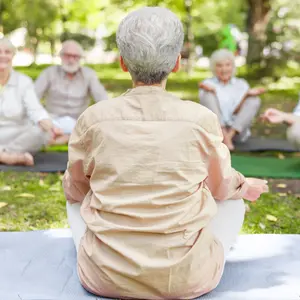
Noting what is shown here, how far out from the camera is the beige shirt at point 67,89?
26.3 feet

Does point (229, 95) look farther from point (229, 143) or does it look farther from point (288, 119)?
point (288, 119)

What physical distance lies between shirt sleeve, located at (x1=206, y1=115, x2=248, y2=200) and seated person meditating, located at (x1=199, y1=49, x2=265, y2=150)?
4596 mm

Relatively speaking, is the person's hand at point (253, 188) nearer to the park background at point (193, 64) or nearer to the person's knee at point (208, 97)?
the park background at point (193, 64)

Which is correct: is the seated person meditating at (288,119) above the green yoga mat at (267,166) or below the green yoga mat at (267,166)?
above

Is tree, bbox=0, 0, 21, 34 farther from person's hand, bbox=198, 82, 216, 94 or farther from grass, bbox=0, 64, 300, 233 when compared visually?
grass, bbox=0, 64, 300, 233

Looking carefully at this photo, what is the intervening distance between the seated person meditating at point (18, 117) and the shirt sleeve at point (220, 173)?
3.43 m

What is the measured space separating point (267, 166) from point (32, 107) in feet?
8.36

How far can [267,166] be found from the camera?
6746mm

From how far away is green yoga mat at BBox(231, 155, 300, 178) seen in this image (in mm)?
6297

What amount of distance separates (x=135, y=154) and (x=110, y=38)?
31.1 meters

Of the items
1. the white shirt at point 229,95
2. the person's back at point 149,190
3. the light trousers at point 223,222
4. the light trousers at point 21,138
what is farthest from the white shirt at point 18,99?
the person's back at point 149,190

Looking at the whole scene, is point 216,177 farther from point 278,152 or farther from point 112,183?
point 278,152

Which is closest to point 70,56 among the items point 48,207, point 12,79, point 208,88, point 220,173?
point 12,79

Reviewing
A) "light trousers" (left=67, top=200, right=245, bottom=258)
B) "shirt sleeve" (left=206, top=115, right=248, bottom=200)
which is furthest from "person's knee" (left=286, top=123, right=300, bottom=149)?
"shirt sleeve" (left=206, top=115, right=248, bottom=200)
